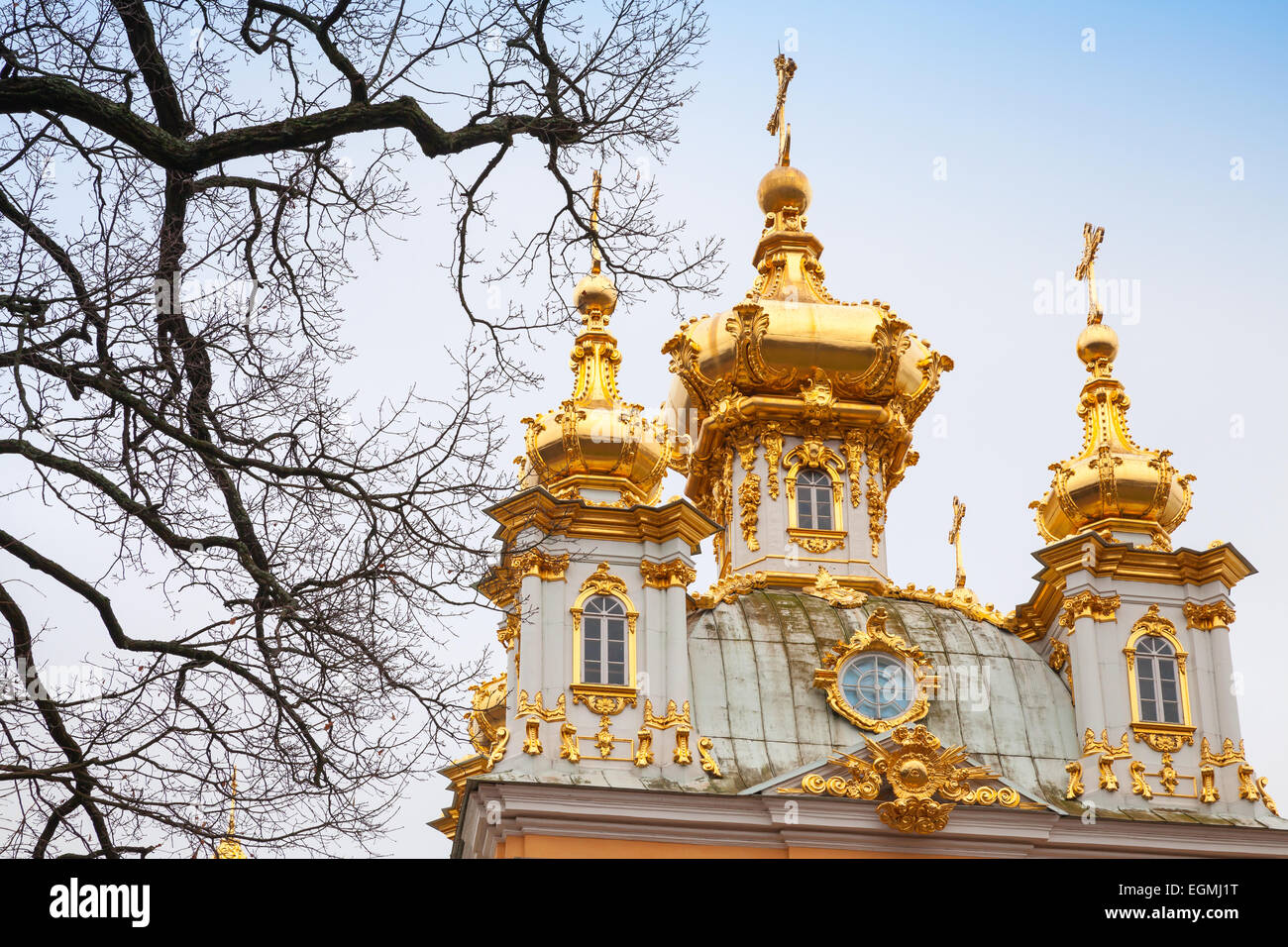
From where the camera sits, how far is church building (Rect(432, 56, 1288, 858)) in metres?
27.7

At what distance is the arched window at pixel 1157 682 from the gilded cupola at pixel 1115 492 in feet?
5.01

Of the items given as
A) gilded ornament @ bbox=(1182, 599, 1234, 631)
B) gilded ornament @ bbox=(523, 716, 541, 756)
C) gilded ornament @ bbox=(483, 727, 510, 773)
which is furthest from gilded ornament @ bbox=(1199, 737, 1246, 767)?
gilded ornament @ bbox=(483, 727, 510, 773)

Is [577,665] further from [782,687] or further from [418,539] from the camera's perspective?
[418,539]

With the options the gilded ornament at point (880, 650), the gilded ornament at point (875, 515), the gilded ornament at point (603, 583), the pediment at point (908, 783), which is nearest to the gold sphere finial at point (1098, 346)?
the gilded ornament at point (875, 515)

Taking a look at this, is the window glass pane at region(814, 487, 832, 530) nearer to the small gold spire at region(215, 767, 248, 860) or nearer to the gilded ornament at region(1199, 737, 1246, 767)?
the gilded ornament at region(1199, 737, 1246, 767)

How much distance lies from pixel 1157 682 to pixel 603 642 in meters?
7.15

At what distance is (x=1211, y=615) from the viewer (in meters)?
30.1

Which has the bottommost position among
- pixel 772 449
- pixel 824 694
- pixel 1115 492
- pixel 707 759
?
pixel 707 759

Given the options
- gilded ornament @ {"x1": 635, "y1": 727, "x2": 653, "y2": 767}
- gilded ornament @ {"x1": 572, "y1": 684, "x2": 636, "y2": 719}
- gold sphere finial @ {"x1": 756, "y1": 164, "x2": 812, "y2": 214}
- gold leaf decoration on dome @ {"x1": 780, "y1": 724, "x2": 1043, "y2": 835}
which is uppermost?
gold sphere finial @ {"x1": 756, "y1": 164, "x2": 812, "y2": 214}

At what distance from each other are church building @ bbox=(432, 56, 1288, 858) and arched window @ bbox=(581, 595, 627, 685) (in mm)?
38

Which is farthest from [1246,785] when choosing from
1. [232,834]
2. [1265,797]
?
[232,834]

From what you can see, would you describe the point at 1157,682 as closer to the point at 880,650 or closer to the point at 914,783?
the point at 880,650
